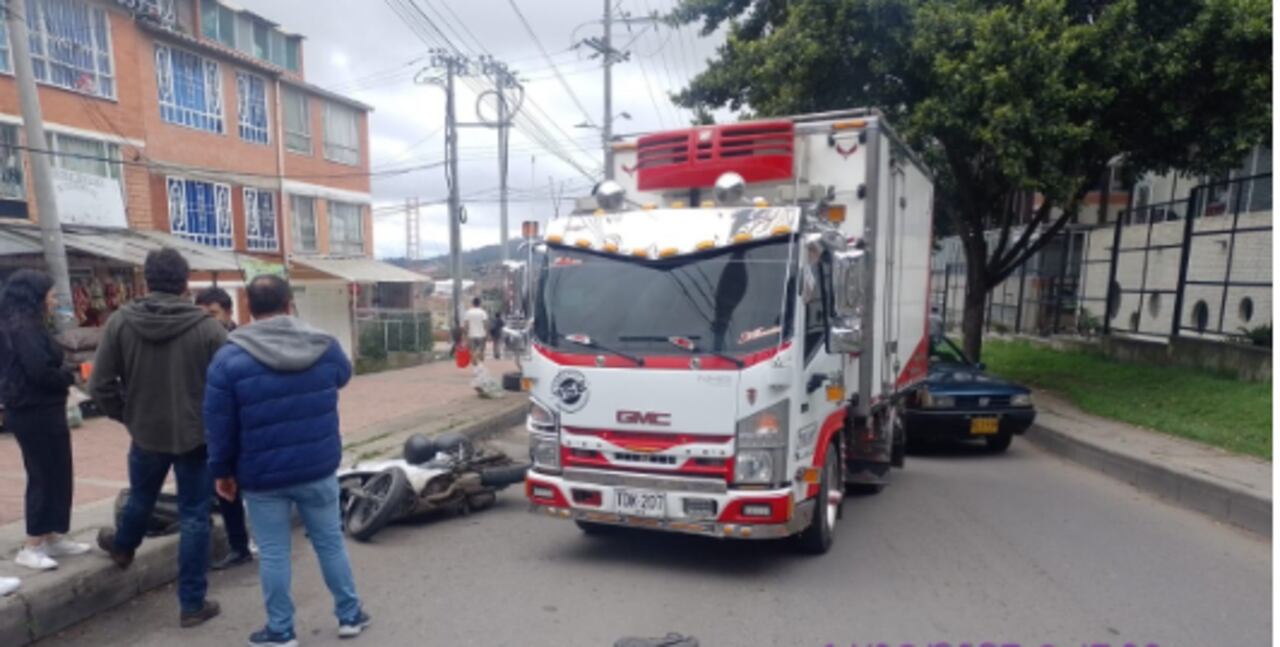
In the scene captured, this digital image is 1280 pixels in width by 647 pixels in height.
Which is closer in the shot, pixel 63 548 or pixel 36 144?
pixel 63 548

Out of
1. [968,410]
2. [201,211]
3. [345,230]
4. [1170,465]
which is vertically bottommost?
[1170,465]

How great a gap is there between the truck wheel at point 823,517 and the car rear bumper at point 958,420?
356 centimetres

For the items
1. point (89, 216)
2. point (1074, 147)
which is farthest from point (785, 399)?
point (89, 216)

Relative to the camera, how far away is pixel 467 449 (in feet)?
21.4

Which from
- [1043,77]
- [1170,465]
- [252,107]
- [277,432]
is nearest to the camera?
[277,432]

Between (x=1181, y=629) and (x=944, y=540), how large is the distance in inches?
65.4

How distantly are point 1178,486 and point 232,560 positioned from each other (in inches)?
298

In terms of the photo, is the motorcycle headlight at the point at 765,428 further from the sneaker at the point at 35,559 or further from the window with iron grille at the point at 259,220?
the window with iron grille at the point at 259,220

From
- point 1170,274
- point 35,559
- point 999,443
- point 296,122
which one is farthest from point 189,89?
point 1170,274

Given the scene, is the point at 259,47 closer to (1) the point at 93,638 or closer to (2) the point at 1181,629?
(1) the point at 93,638

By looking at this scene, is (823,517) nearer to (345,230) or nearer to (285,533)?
(285,533)

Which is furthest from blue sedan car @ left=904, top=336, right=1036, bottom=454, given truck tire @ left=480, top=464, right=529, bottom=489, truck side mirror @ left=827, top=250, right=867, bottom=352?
truck tire @ left=480, top=464, right=529, bottom=489

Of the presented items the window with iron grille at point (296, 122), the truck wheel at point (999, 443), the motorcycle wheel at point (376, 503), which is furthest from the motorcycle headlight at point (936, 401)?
the window with iron grille at point (296, 122)

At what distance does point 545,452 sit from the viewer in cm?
499
